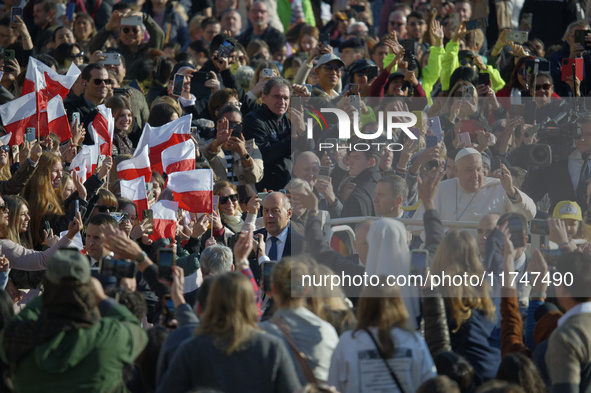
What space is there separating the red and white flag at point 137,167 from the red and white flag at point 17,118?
1191mm

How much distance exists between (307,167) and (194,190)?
1.24 meters

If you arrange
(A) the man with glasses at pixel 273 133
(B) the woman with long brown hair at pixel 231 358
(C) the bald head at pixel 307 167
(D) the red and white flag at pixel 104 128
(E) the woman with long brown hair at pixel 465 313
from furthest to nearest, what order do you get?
1. (A) the man with glasses at pixel 273 133
2. (D) the red and white flag at pixel 104 128
3. (C) the bald head at pixel 307 167
4. (E) the woman with long brown hair at pixel 465 313
5. (B) the woman with long brown hair at pixel 231 358

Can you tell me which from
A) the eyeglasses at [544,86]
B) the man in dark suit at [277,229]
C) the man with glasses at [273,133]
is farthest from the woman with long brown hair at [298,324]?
the eyeglasses at [544,86]

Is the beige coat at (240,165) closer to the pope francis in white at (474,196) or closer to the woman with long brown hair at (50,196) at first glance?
the woman with long brown hair at (50,196)

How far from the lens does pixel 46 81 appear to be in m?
9.58

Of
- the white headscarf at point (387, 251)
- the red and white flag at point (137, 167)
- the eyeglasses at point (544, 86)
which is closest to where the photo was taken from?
the white headscarf at point (387, 251)

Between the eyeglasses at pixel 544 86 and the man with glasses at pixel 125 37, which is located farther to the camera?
the man with glasses at pixel 125 37

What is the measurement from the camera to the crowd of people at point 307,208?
Result: 4871mm

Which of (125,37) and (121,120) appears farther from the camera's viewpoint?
(125,37)

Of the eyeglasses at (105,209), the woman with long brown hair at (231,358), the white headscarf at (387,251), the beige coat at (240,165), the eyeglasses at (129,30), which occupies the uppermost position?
the woman with long brown hair at (231,358)

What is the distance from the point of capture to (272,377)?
4730mm

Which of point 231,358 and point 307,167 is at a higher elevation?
point 231,358

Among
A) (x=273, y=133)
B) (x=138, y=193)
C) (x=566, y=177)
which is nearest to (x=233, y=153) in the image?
(x=273, y=133)

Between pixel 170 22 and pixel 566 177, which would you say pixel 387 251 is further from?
pixel 170 22
